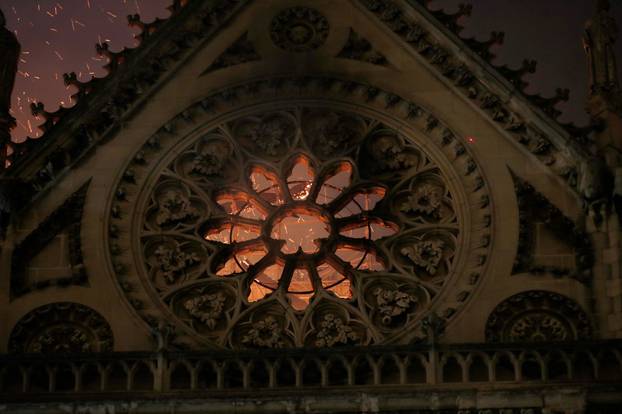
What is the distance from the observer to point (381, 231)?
102 ft

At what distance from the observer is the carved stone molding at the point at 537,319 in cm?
2647

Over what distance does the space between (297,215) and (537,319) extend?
3432mm

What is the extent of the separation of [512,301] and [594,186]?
1.68 m

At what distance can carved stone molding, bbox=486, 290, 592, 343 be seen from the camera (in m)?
26.5

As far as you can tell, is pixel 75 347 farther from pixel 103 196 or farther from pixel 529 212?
pixel 529 212

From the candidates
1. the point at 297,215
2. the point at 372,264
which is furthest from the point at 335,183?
the point at 297,215

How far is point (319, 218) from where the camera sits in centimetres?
2819

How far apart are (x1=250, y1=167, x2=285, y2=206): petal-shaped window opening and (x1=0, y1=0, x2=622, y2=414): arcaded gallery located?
92 mm

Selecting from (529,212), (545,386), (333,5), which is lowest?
(545,386)

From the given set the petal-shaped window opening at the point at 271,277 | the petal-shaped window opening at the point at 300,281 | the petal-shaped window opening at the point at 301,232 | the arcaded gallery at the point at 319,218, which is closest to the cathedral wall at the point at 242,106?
the arcaded gallery at the point at 319,218

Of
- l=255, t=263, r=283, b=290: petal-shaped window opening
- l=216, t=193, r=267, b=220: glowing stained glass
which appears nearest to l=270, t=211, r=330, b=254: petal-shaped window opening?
l=255, t=263, r=283, b=290: petal-shaped window opening

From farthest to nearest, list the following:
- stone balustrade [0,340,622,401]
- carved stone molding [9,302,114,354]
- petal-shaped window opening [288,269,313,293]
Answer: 1. petal-shaped window opening [288,269,313,293]
2. carved stone molding [9,302,114,354]
3. stone balustrade [0,340,622,401]

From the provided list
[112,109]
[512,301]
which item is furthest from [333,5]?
[512,301]

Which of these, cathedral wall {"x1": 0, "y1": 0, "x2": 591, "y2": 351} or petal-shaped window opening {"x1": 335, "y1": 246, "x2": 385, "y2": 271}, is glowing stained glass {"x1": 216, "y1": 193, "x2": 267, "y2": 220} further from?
petal-shaped window opening {"x1": 335, "y1": 246, "x2": 385, "y2": 271}
